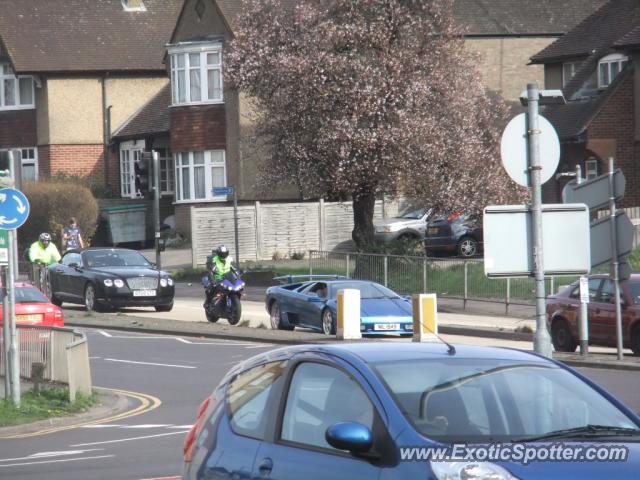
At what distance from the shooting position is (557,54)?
4722 centimetres

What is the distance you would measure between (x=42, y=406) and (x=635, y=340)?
10.2m

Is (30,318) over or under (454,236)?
under

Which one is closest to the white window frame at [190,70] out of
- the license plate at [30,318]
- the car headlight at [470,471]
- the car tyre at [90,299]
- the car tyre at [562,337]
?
the car tyre at [90,299]

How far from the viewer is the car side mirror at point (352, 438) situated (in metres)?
6.49

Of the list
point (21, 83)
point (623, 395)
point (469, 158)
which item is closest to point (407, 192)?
point (469, 158)

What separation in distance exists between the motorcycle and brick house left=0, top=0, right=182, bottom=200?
26.8 metres

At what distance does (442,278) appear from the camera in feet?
109

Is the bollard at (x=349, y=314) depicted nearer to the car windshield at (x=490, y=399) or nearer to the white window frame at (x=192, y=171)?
the car windshield at (x=490, y=399)

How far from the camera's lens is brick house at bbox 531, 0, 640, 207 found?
42.0m

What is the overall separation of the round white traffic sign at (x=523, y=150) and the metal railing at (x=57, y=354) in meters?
6.93

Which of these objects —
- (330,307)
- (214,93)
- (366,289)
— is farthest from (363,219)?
(214,93)

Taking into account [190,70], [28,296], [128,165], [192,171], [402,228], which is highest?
[190,70]

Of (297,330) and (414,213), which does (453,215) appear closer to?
(414,213)

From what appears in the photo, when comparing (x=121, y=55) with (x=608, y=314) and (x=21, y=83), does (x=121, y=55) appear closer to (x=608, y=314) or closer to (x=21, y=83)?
(x=21, y=83)
